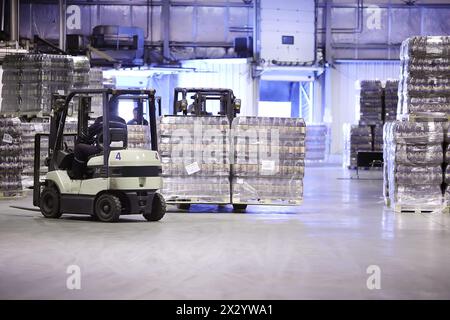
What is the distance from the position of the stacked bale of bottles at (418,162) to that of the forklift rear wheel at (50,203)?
15.4 ft

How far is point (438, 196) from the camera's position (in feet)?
36.8

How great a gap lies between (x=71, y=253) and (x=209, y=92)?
21.8ft

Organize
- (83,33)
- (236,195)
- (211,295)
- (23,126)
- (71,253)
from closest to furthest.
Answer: (211,295) < (71,253) < (236,195) < (23,126) < (83,33)

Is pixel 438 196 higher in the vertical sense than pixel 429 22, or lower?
lower

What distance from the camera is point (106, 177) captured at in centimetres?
957

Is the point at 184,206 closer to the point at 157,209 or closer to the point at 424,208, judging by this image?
the point at 157,209

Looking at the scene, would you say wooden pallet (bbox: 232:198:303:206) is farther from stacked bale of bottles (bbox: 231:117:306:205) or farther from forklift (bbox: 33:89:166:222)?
forklift (bbox: 33:89:166:222)

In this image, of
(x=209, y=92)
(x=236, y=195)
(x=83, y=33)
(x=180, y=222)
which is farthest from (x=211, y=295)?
(x=83, y=33)

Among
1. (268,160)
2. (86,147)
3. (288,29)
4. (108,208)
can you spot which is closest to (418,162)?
(268,160)

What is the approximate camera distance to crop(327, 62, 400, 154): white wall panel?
2758 cm

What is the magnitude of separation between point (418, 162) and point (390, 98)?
12098mm

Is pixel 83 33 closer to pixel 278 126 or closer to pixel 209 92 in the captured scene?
pixel 209 92
